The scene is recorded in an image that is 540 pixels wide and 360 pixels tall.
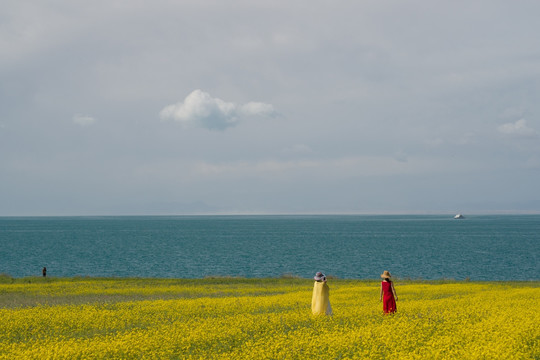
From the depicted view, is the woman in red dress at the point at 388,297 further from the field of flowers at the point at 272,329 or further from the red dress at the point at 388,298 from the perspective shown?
the field of flowers at the point at 272,329

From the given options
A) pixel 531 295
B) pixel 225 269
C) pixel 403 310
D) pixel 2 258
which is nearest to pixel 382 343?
pixel 403 310

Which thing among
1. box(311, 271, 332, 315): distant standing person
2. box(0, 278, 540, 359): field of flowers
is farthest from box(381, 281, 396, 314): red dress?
box(311, 271, 332, 315): distant standing person

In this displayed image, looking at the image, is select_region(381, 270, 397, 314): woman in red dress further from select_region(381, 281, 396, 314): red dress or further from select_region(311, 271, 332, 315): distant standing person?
select_region(311, 271, 332, 315): distant standing person

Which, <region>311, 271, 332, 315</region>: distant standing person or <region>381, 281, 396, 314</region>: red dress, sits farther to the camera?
<region>381, 281, 396, 314</region>: red dress

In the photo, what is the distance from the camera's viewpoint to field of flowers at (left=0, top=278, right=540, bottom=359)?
1647cm

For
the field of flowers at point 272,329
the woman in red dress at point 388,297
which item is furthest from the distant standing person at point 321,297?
the woman in red dress at point 388,297

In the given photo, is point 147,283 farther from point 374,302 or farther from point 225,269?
point 225,269

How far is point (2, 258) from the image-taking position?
113562 mm

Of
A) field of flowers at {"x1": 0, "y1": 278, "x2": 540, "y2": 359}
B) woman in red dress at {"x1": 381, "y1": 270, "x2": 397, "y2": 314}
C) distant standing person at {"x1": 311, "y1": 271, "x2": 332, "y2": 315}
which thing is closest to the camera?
field of flowers at {"x1": 0, "y1": 278, "x2": 540, "y2": 359}

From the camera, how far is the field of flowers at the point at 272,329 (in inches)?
648

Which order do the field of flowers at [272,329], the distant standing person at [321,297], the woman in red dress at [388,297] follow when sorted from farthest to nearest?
the woman in red dress at [388,297]
the distant standing person at [321,297]
the field of flowers at [272,329]

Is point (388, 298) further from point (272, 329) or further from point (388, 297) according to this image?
point (272, 329)

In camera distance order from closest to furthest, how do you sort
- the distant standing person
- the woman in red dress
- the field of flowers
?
the field of flowers < the distant standing person < the woman in red dress

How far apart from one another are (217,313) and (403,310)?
907 centimetres
